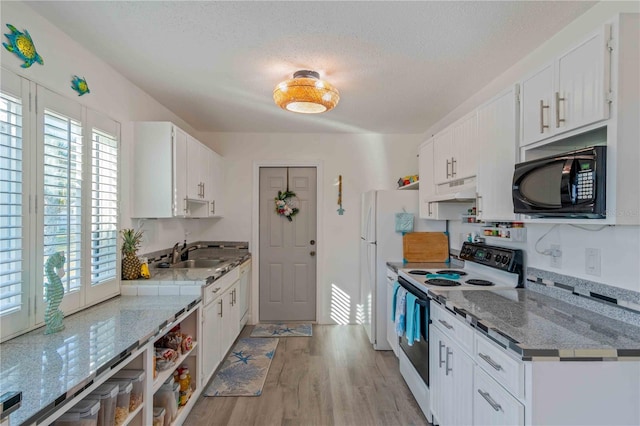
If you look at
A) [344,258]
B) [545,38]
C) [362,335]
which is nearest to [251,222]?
[344,258]

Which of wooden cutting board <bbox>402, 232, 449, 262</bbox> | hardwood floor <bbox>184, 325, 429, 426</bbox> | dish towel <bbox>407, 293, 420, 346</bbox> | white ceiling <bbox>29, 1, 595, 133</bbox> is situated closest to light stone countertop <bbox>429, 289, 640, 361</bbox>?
dish towel <bbox>407, 293, 420, 346</bbox>

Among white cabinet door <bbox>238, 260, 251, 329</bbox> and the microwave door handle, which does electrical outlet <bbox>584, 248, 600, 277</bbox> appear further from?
white cabinet door <bbox>238, 260, 251, 329</bbox>

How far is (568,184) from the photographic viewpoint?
133 cm

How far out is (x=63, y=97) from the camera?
1780 millimetres

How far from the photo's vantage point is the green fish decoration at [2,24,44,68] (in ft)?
4.91

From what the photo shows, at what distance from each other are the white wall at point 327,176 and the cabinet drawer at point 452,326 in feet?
6.66

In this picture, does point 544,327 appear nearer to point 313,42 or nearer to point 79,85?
point 313,42

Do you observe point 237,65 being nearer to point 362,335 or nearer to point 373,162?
point 373,162

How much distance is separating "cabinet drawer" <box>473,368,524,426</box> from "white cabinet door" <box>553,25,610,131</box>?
3.94 ft

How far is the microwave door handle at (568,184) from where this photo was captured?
131cm

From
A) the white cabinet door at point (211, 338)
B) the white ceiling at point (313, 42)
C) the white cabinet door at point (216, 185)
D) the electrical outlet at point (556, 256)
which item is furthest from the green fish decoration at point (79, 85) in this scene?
the electrical outlet at point (556, 256)

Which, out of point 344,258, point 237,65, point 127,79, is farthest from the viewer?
point 344,258

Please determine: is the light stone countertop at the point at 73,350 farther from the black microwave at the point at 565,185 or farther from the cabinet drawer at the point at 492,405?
the black microwave at the point at 565,185

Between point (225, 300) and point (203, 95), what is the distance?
190cm
